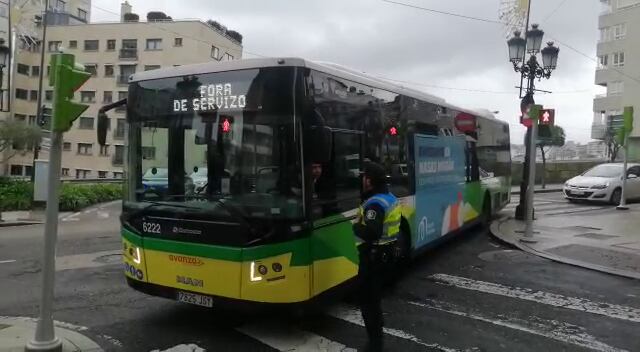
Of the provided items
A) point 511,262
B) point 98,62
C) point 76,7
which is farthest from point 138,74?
point 76,7

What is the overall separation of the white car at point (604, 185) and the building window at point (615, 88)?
110 ft

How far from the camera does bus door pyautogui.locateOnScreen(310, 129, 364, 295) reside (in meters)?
5.48

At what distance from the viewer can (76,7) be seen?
64.0m

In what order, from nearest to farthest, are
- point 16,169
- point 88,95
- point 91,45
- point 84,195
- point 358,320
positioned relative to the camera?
1. point 358,320
2. point 84,195
3. point 16,169
4. point 91,45
5. point 88,95

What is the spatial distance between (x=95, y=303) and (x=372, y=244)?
3733 millimetres

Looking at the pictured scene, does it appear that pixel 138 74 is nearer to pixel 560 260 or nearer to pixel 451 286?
pixel 451 286

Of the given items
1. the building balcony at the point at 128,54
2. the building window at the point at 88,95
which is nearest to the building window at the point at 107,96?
the building window at the point at 88,95

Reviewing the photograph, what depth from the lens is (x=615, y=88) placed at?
52000 millimetres

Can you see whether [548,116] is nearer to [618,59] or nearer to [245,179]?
[245,179]

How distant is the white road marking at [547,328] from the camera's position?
5562mm

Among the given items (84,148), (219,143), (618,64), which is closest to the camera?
(219,143)

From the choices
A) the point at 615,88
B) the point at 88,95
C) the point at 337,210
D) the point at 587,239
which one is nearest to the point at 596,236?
the point at 587,239

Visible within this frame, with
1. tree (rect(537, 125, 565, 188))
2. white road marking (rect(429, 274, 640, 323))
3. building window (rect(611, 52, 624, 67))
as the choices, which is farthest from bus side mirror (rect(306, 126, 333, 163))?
building window (rect(611, 52, 624, 67))

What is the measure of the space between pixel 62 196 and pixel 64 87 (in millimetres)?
15553
